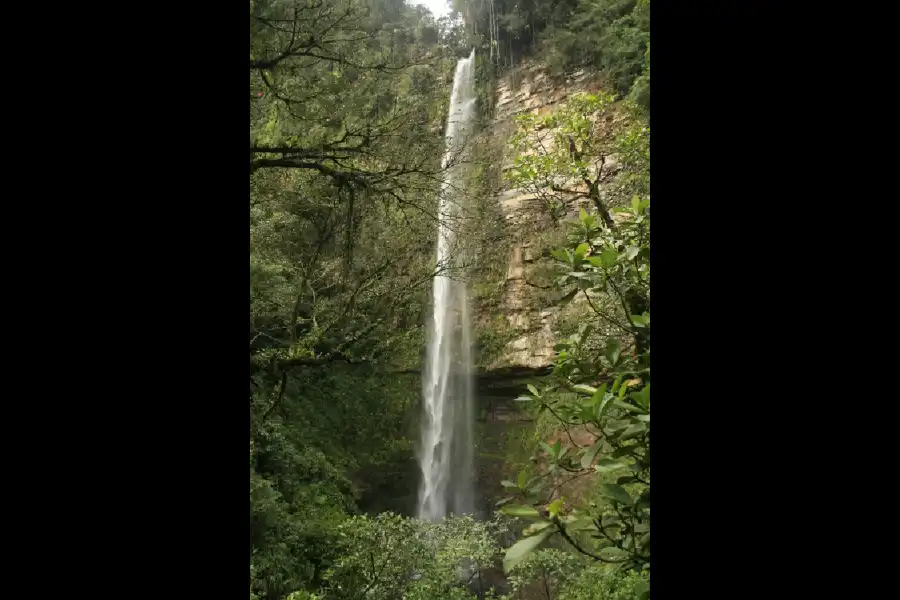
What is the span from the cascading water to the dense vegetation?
197mm

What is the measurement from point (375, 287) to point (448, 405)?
7.98ft

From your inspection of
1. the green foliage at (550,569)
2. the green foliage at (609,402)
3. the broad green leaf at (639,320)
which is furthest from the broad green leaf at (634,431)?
the green foliage at (550,569)

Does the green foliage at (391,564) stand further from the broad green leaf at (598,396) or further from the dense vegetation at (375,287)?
the broad green leaf at (598,396)

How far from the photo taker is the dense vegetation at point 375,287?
12.2ft

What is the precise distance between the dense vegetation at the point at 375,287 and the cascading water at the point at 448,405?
7.8 inches

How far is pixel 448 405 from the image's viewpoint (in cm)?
698

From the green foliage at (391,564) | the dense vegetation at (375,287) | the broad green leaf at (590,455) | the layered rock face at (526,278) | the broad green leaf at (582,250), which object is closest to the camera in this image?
the broad green leaf at (582,250)

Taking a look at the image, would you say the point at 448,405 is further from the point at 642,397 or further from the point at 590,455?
the point at 642,397

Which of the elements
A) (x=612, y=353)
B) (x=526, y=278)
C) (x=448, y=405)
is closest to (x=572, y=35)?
(x=526, y=278)

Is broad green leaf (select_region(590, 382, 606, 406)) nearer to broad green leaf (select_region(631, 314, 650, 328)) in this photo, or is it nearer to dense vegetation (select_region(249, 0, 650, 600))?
broad green leaf (select_region(631, 314, 650, 328))

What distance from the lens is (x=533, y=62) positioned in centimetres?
740
